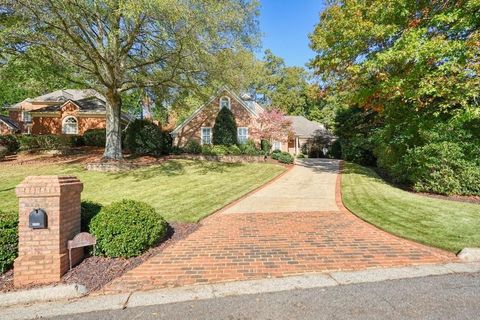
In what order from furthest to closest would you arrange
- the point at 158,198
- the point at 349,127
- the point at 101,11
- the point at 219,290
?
1. the point at 349,127
2. the point at 101,11
3. the point at 158,198
4. the point at 219,290

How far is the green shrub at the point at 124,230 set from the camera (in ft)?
16.6

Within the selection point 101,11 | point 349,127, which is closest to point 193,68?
point 101,11

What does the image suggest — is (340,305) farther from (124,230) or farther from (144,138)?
(144,138)

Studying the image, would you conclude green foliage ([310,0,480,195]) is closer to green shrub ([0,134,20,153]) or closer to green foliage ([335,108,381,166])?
green foliage ([335,108,381,166])

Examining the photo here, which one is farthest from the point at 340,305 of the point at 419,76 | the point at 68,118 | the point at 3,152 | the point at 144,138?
the point at 68,118

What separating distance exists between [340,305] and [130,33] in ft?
44.3

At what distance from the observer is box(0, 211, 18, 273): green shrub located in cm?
446

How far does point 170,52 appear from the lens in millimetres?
13242

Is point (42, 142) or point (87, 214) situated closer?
point (87, 214)

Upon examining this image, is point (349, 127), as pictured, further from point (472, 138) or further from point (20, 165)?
point (20, 165)

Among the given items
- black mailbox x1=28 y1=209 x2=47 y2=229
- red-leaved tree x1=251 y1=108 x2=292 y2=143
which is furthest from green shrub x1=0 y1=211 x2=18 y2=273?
red-leaved tree x1=251 y1=108 x2=292 y2=143

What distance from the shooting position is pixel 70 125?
25859 millimetres

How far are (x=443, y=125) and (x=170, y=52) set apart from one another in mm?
12121

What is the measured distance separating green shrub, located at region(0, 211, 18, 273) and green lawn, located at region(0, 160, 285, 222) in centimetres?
346
